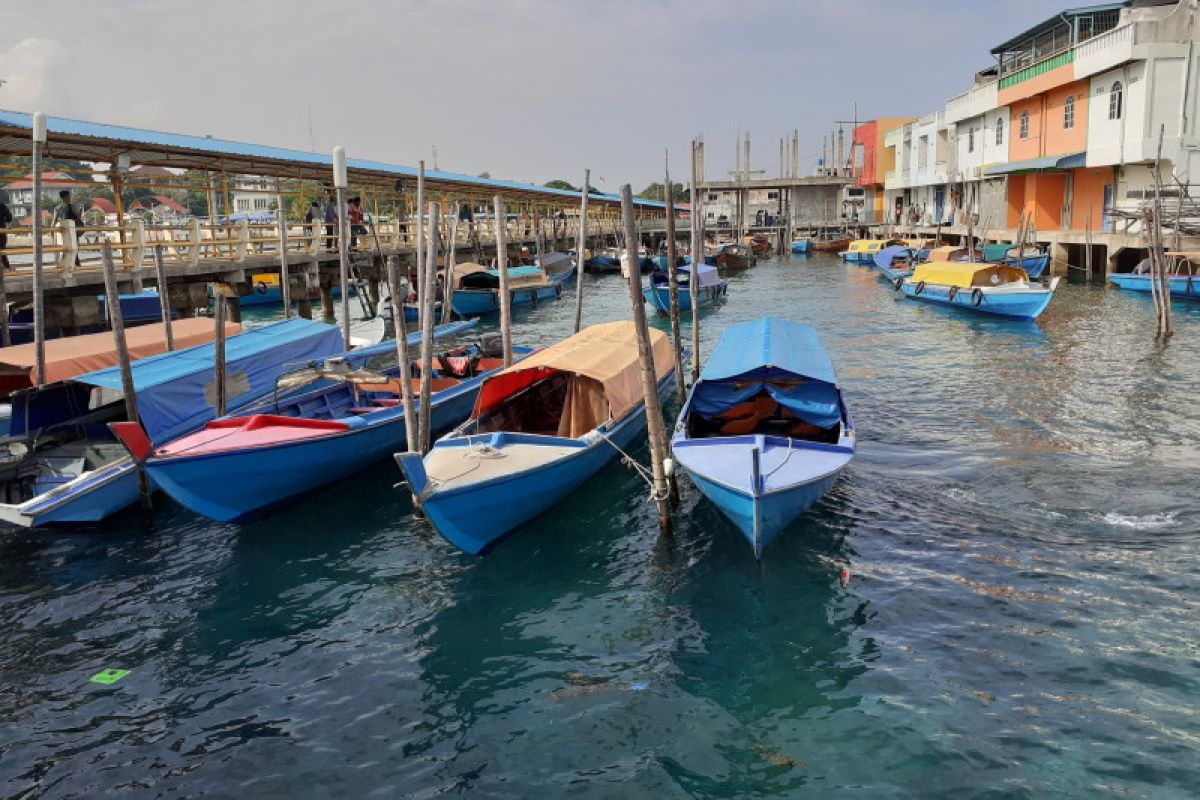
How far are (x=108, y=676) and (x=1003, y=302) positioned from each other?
88.3ft

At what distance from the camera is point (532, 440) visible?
11.7 meters

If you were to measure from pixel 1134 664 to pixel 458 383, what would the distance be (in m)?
11.4

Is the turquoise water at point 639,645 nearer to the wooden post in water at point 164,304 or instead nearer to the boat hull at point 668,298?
the wooden post in water at point 164,304

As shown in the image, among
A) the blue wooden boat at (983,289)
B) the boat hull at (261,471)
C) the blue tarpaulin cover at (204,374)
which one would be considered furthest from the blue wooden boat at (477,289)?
the boat hull at (261,471)

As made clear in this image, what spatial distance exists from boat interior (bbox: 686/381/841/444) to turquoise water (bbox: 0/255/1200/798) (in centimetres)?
95

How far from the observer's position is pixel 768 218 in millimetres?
83625

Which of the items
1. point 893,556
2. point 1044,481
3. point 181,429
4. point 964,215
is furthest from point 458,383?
point 964,215

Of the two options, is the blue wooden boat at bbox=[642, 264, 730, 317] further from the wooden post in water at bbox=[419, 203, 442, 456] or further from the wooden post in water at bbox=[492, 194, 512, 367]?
the wooden post in water at bbox=[419, 203, 442, 456]

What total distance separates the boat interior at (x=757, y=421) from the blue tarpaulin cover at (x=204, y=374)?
25.3ft

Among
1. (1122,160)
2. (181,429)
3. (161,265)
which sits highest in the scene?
(1122,160)

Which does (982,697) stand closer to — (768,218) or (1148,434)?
(1148,434)

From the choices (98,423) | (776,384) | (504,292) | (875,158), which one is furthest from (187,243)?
(875,158)

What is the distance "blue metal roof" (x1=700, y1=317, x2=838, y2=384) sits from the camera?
43.1 feet

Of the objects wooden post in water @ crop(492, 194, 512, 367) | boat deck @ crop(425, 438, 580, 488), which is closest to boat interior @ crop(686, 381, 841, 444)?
boat deck @ crop(425, 438, 580, 488)
